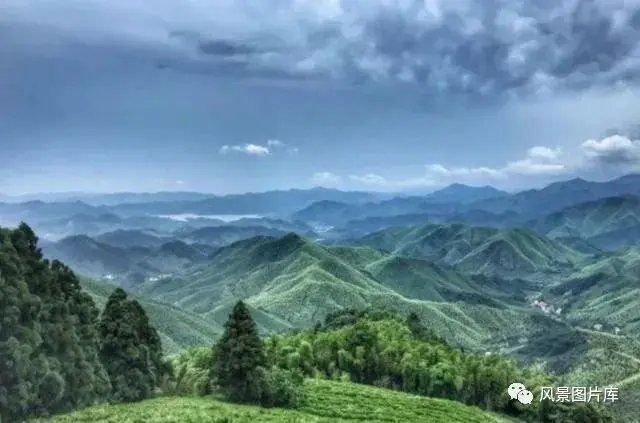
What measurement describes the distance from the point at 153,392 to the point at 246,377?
9168mm

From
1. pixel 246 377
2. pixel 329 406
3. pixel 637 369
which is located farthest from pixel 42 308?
pixel 637 369

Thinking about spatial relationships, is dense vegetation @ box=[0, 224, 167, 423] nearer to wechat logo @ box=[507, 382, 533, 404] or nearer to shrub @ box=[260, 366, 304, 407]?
shrub @ box=[260, 366, 304, 407]

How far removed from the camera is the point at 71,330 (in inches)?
2235

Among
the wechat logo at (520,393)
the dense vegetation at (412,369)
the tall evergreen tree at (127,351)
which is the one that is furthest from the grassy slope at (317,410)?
the dense vegetation at (412,369)

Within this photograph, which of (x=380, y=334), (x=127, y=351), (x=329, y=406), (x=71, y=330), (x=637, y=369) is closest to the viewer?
(x=71, y=330)

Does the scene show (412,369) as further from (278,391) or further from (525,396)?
(278,391)

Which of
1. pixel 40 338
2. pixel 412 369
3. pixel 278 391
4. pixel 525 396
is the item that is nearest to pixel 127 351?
pixel 40 338

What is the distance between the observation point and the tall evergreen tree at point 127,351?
6209cm

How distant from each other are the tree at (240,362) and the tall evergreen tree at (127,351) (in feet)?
21.5

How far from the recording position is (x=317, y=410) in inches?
2621

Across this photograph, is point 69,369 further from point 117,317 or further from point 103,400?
point 117,317

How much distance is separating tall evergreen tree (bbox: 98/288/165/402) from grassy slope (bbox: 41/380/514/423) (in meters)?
2.32

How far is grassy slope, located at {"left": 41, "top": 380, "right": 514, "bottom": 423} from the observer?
174ft

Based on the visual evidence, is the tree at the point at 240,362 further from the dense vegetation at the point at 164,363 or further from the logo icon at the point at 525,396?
the logo icon at the point at 525,396
